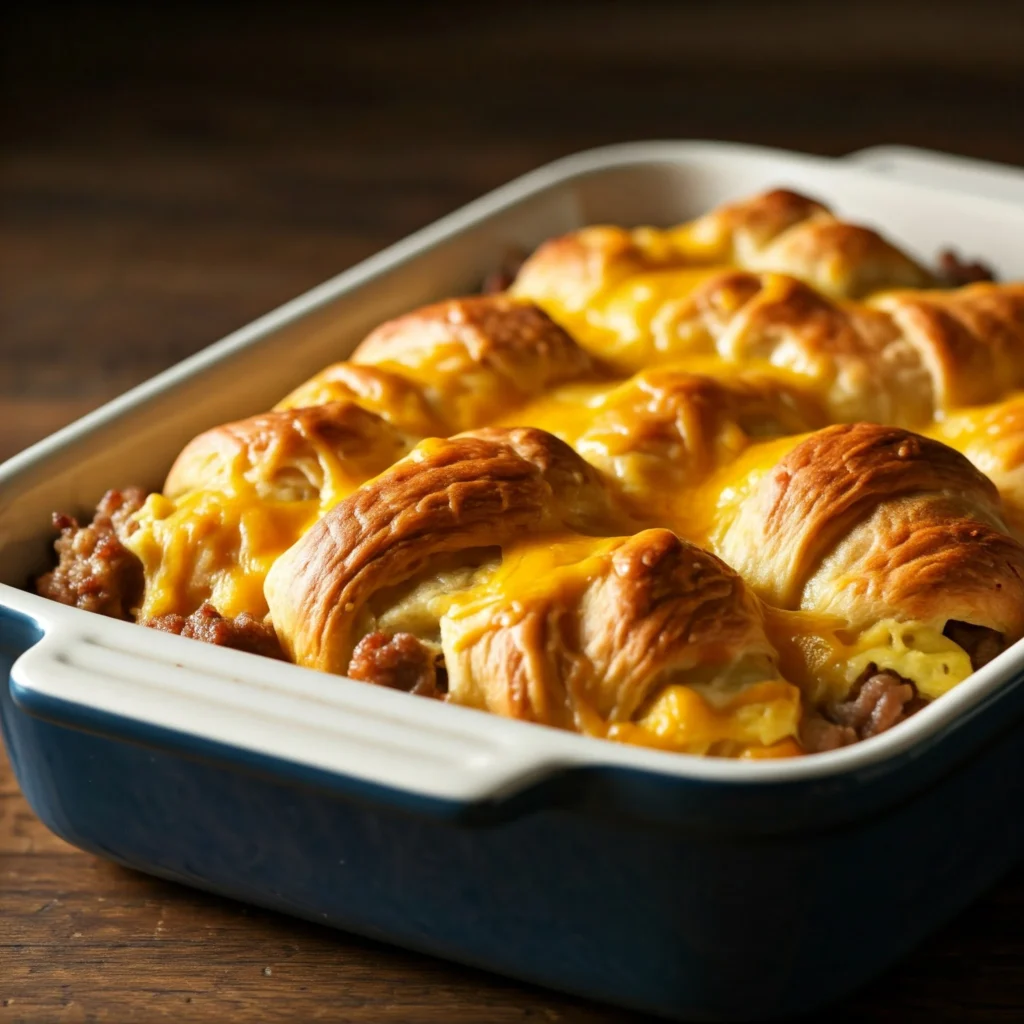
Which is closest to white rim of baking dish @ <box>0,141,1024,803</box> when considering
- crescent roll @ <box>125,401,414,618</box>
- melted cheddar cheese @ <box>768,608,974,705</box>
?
melted cheddar cheese @ <box>768,608,974,705</box>

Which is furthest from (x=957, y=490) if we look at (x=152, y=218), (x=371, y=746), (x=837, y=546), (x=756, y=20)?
(x=756, y=20)

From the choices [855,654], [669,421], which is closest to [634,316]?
[669,421]

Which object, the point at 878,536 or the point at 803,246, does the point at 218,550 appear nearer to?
the point at 878,536

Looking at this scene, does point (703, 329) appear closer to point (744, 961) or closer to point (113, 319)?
point (744, 961)

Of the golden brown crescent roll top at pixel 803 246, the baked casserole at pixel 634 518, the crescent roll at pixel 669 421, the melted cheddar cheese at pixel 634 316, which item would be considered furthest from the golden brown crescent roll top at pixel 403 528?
the golden brown crescent roll top at pixel 803 246

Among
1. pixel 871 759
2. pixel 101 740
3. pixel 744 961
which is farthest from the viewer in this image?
pixel 101 740
